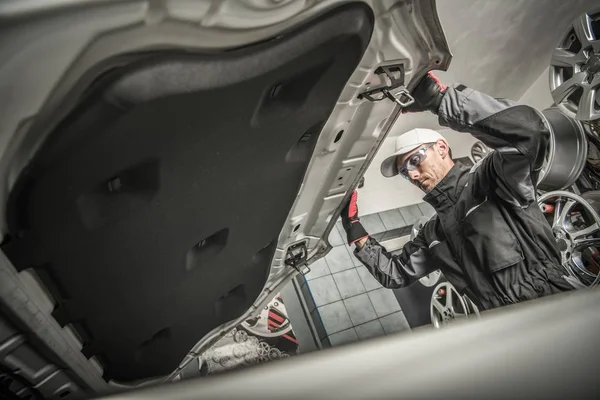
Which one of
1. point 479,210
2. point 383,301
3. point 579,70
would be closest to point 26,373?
point 479,210

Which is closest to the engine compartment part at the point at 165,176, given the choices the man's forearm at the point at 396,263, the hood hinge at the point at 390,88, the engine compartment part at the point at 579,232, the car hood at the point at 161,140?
the car hood at the point at 161,140

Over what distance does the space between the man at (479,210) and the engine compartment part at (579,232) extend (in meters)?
0.21

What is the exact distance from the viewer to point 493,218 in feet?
5.35

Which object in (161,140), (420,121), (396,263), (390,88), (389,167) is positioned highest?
(420,121)

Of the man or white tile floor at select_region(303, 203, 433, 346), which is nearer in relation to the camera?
the man

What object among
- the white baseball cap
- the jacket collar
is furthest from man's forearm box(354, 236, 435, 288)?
the white baseball cap

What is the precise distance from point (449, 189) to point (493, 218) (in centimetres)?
24

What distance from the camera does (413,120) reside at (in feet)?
8.52

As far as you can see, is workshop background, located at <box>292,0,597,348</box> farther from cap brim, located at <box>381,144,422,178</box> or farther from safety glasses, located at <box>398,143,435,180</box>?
safety glasses, located at <box>398,143,435,180</box>

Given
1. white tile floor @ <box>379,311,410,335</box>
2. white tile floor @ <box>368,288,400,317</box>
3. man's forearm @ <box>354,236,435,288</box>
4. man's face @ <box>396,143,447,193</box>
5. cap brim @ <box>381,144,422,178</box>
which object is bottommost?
white tile floor @ <box>379,311,410,335</box>

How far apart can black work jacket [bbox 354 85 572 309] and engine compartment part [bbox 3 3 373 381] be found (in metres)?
0.76

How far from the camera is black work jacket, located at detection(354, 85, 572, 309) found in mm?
1320

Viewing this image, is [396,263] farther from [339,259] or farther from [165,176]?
[165,176]

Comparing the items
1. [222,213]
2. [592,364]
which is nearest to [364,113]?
[222,213]
